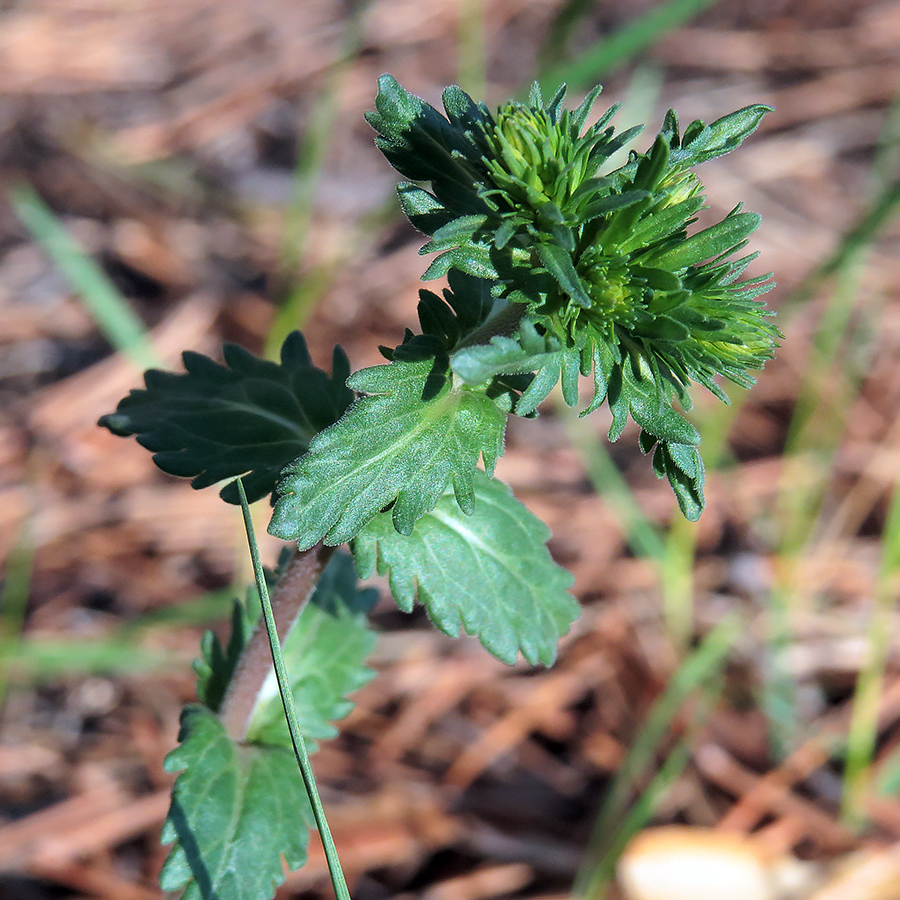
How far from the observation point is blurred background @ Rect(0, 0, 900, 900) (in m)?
2.80

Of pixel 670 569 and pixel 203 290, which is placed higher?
pixel 203 290

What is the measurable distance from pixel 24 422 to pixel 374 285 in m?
1.43

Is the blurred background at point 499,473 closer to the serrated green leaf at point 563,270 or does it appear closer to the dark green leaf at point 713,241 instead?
the dark green leaf at point 713,241

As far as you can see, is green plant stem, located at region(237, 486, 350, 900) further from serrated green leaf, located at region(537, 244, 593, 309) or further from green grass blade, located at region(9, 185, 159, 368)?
green grass blade, located at region(9, 185, 159, 368)

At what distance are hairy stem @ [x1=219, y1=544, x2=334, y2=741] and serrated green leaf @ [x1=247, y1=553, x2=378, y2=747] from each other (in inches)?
4.2

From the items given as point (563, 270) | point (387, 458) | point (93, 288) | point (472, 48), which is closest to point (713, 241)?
point (563, 270)

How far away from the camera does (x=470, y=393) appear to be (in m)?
1.55

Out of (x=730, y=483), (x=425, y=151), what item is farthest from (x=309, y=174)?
(x=425, y=151)

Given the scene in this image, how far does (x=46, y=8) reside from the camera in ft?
14.5

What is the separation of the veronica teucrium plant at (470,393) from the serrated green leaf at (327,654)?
17 cm

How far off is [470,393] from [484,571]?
0.33m

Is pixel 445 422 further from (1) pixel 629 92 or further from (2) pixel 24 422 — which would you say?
(1) pixel 629 92

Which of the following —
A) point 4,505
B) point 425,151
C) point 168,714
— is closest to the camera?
point 425,151

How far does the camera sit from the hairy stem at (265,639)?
65.4 inches
